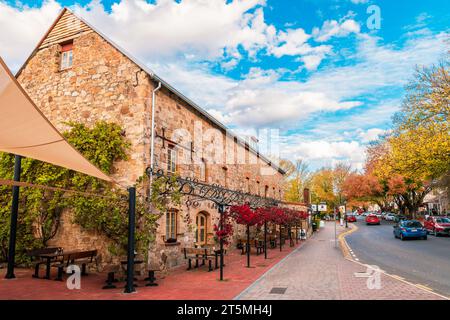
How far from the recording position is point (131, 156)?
35.2 feet

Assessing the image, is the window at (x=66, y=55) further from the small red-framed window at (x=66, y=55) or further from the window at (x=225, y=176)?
the window at (x=225, y=176)

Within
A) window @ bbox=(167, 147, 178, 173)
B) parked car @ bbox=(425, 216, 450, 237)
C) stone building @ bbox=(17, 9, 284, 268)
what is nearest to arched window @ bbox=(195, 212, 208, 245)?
stone building @ bbox=(17, 9, 284, 268)

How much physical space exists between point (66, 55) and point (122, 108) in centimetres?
394

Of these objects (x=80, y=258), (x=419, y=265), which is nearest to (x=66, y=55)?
(x=80, y=258)

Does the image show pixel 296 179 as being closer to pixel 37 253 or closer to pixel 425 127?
pixel 425 127

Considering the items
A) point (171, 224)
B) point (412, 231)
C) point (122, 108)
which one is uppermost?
point (122, 108)

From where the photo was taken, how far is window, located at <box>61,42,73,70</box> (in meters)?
12.8

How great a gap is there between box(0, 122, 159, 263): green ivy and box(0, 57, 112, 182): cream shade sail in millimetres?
3150

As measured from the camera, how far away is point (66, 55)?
12.9 m

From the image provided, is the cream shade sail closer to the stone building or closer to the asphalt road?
the stone building

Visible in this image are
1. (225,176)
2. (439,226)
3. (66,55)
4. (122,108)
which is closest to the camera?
(122,108)

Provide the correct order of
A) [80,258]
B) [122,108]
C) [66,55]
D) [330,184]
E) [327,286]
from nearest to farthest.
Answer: [327,286] < [80,258] < [122,108] < [66,55] < [330,184]
